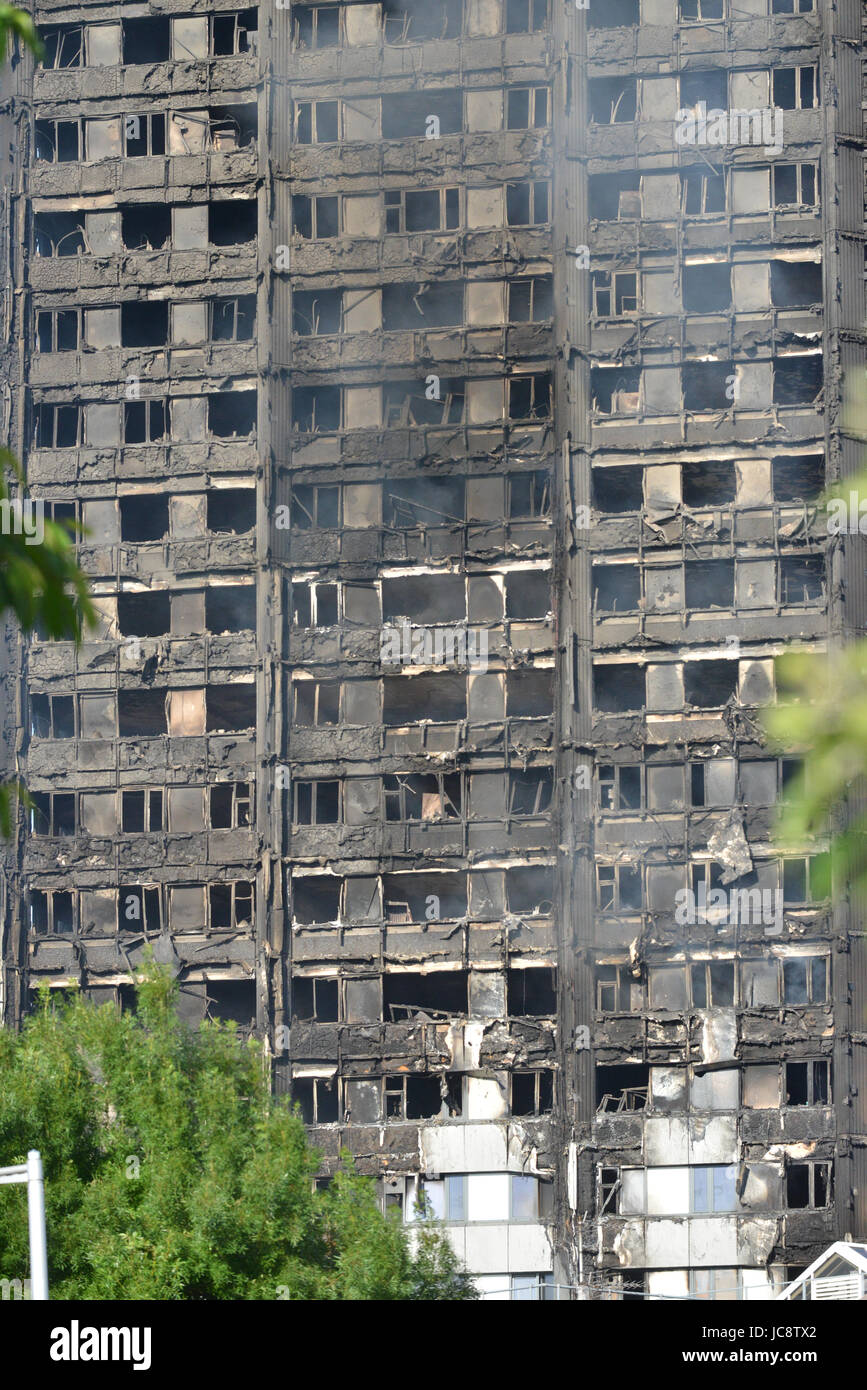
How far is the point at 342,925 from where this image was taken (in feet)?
166

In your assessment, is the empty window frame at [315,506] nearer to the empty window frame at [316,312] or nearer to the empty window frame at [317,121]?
the empty window frame at [316,312]

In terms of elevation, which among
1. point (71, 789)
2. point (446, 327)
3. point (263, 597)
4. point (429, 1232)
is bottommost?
point (429, 1232)

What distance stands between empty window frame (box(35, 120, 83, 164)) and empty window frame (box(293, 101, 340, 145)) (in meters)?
6.80

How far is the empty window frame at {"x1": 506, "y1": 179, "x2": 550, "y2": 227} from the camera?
52.1m

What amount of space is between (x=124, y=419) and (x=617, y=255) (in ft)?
50.9

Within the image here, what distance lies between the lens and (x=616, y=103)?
5275cm

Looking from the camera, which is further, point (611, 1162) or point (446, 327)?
point (446, 327)

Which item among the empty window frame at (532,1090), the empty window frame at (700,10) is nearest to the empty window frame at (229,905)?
the empty window frame at (532,1090)

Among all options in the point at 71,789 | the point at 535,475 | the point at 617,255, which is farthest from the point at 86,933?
the point at 617,255

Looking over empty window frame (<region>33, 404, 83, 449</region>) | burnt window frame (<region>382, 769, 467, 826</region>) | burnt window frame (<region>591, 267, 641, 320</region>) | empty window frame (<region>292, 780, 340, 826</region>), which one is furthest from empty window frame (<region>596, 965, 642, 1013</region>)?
empty window frame (<region>33, 404, 83, 449</region>)

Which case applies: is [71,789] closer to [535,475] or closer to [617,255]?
[535,475]

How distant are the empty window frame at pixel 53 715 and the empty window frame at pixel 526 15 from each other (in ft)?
80.2

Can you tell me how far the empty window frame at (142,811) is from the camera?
2026 inches

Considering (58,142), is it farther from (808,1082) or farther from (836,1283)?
(836,1283)
